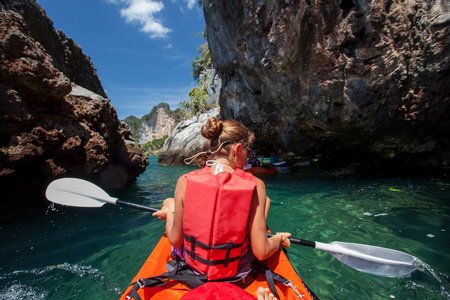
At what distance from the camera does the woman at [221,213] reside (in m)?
1.29

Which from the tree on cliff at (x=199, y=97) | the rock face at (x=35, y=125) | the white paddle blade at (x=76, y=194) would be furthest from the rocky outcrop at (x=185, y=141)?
the white paddle blade at (x=76, y=194)

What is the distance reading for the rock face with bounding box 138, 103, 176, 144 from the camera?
316ft

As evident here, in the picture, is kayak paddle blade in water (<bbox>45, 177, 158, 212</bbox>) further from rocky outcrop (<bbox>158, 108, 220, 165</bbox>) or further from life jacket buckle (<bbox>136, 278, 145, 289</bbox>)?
rocky outcrop (<bbox>158, 108, 220, 165</bbox>)

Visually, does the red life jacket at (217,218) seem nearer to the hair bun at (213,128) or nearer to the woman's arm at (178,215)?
the woman's arm at (178,215)

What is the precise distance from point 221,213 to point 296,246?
2333 millimetres

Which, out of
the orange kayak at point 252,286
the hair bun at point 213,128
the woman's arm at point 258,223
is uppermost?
the hair bun at point 213,128

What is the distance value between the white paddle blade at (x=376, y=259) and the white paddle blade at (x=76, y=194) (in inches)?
126

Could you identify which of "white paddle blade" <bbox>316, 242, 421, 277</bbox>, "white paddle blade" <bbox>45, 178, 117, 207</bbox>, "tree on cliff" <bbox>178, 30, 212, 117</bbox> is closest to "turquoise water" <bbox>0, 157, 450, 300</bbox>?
"white paddle blade" <bbox>316, 242, 421, 277</bbox>

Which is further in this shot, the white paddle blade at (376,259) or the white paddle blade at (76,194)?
the white paddle blade at (76,194)

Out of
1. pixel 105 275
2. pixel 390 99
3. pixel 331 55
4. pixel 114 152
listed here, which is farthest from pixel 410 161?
pixel 114 152

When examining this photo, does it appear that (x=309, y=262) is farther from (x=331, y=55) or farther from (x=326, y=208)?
(x=331, y=55)

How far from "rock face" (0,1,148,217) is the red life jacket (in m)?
3.76

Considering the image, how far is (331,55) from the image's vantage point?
6047 mm

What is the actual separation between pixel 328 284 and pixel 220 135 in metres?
2.05
